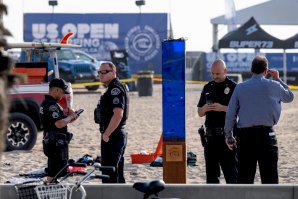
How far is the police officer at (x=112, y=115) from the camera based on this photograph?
10.3 meters

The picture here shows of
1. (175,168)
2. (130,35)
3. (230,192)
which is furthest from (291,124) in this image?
(130,35)

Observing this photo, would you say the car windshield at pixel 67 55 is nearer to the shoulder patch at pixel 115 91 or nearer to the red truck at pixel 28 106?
the red truck at pixel 28 106

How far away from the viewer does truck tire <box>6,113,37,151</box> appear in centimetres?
1672

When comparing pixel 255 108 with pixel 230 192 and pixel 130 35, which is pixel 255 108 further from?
pixel 130 35

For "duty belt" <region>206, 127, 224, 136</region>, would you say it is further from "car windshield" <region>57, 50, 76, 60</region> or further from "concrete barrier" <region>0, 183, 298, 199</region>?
"car windshield" <region>57, 50, 76, 60</region>

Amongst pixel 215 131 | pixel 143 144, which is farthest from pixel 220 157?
pixel 143 144

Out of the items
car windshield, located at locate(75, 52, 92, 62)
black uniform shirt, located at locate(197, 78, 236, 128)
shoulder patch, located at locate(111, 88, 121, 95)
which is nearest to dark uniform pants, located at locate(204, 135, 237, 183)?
black uniform shirt, located at locate(197, 78, 236, 128)

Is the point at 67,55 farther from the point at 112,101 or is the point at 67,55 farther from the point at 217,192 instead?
the point at 217,192

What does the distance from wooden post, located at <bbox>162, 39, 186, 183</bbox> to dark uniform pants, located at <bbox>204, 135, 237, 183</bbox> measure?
0.44 meters

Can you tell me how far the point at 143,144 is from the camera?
1945 centimetres

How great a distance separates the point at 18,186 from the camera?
7609mm

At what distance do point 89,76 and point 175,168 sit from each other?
105ft

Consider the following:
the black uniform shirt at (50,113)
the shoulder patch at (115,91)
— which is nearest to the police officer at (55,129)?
the black uniform shirt at (50,113)

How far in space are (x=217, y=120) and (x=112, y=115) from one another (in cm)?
113
